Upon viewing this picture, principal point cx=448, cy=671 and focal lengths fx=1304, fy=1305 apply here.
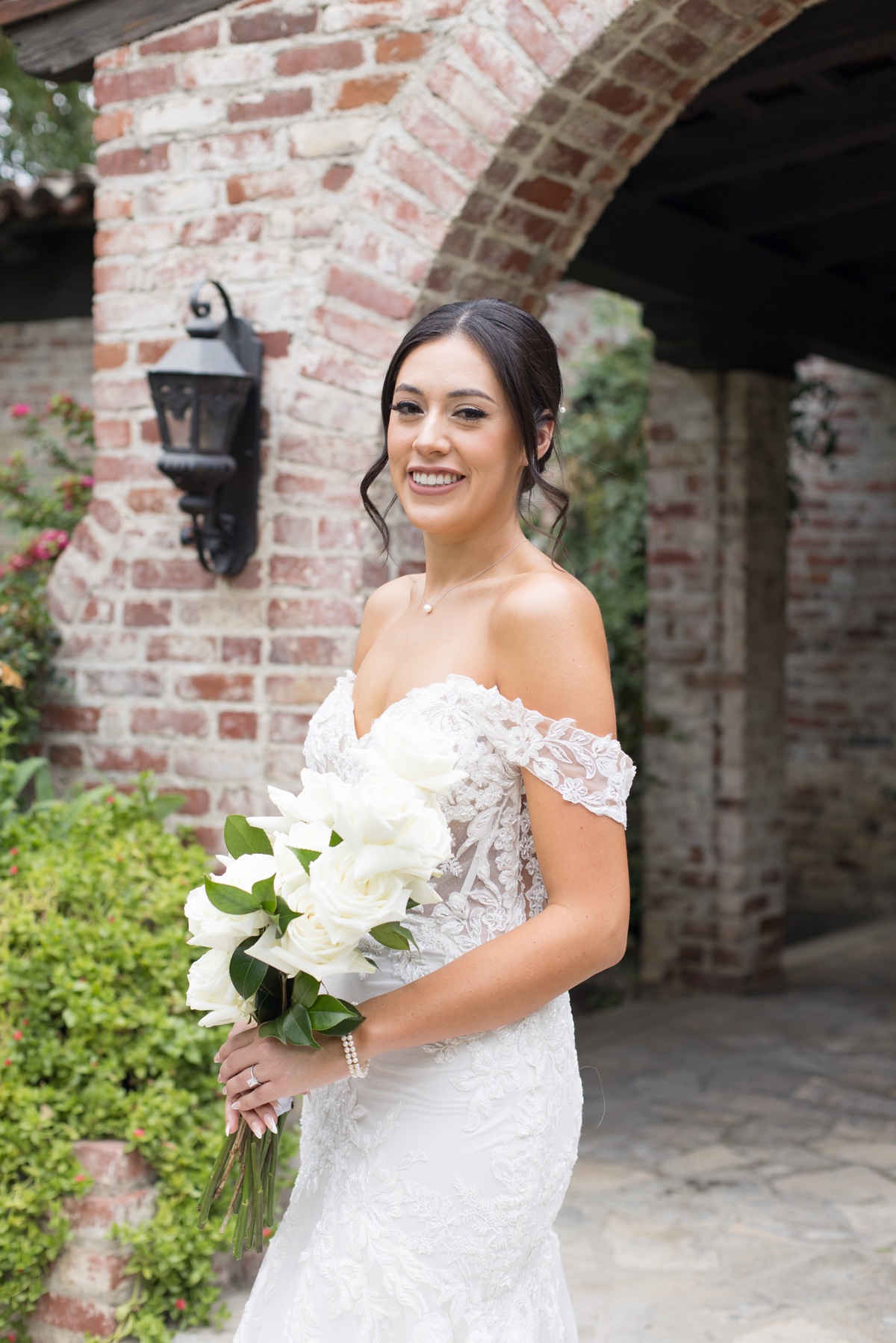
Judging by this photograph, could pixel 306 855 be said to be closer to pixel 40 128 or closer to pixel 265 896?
pixel 265 896

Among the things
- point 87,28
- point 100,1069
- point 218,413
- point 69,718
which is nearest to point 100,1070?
point 100,1069

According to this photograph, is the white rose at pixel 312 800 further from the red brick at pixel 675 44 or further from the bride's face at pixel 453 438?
the red brick at pixel 675 44

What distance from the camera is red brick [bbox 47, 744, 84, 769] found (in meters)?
3.70

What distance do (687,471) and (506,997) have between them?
14.5 ft

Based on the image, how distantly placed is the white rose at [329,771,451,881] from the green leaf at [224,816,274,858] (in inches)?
6.7

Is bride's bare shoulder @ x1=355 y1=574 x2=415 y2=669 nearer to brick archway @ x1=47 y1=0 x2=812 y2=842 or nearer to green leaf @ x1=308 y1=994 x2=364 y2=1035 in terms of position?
green leaf @ x1=308 y1=994 x2=364 y2=1035

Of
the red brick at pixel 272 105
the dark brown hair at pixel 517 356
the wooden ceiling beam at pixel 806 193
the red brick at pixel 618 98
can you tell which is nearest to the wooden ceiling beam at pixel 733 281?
the wooden ceiling beam at pixel 806 193

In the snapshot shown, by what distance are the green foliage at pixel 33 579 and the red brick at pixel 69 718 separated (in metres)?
0.03

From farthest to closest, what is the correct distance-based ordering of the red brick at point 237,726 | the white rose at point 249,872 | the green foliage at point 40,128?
the green foliage at point 40,128
the red brick at point 237,726
the white rose at point 249,872

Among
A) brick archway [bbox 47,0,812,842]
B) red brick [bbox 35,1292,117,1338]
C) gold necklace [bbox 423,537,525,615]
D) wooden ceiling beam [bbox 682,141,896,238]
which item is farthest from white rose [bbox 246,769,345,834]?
wooden ceiling beam [bbox 682,141,896,238]

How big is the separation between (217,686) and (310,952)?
203 centimetres

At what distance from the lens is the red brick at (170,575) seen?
349 cm

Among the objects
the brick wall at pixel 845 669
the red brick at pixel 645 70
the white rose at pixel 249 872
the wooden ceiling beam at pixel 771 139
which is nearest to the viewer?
the white rose at pixel 249 872

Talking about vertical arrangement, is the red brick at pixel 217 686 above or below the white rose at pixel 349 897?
above
